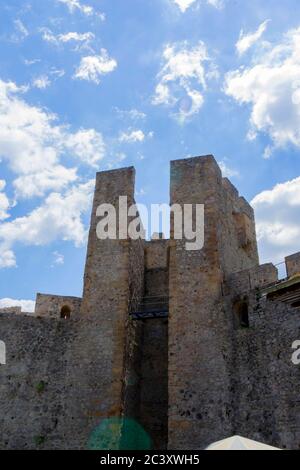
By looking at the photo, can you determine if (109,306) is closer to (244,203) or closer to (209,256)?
(209,256)

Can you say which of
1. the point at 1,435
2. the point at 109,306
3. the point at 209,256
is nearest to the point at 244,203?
the point at 209,256

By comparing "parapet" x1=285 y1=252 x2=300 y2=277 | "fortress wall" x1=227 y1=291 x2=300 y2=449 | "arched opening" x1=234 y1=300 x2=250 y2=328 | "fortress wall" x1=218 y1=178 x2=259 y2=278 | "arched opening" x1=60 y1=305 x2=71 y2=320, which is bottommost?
"fortress wall" x1=227 y1=291 x2=300 y2=449

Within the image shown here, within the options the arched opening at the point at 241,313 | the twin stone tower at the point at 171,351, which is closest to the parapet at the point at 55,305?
the twin stone tower at the point at 171,351

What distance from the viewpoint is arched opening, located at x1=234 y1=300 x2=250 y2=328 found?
15352mm

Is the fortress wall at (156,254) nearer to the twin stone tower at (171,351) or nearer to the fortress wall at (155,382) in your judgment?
the twin stone tower at (171,351)

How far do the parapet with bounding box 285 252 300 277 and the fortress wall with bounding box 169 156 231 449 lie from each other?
2.56 metres

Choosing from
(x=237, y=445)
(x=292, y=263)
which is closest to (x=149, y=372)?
(x=292, y=263)

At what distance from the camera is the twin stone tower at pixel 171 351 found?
1364 cm

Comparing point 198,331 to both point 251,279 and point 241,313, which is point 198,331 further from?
point 251,279

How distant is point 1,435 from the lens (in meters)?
15.7

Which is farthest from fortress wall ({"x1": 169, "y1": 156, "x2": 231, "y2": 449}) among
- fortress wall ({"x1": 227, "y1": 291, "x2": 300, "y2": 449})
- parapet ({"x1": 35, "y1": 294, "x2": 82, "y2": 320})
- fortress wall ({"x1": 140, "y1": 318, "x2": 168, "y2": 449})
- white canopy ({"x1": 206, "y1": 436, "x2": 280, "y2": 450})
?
parapet ({"x1": 35, "y1": 294, "x2": 82, "y2": 320})

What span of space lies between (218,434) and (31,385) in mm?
6640

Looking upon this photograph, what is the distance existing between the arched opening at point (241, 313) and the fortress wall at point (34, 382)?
5829 millimetres

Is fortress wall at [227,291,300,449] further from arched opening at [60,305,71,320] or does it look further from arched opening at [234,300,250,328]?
arched opening at [60,305,71,320]
